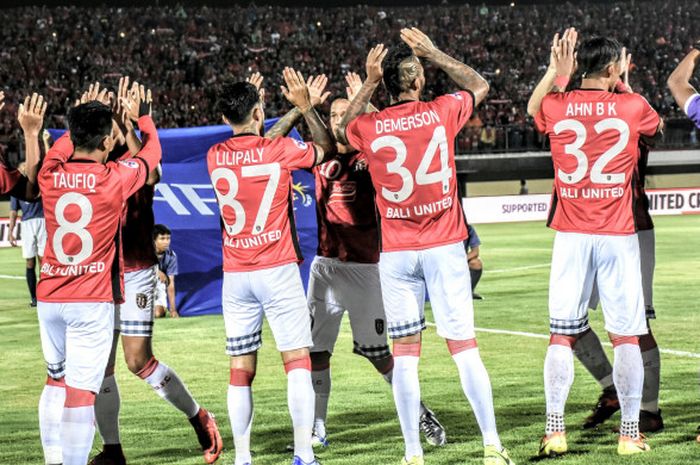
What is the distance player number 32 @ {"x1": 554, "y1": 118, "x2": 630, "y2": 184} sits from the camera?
259 inches

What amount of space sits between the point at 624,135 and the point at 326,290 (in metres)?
2.34

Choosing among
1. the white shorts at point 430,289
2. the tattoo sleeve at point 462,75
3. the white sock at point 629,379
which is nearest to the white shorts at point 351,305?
the white shorts at point 430,289

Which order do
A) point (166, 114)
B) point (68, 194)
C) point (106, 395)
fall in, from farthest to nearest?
point (166, 114), point (106, 395), point (68, 194)

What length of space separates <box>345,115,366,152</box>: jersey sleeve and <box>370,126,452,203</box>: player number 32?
0.12 meters

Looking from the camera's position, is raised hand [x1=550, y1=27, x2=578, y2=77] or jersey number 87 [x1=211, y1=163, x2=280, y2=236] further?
raised hand [x1=550, y1=27, x2=578, y2=77]

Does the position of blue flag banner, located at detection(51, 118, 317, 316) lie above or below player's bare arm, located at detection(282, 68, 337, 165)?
below

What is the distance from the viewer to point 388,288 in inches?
260

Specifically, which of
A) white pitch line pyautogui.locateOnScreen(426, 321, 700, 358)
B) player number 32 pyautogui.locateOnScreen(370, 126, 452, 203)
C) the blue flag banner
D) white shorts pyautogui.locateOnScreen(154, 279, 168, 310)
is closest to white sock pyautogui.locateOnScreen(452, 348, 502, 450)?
player number 32 pyautogui.locateOnScreen(370, 126, 452, 203)

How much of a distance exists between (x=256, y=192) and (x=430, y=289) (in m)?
1.22

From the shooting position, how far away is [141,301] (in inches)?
278

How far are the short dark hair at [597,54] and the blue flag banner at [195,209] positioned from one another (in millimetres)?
8042

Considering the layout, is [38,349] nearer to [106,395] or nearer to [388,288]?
[106,395]

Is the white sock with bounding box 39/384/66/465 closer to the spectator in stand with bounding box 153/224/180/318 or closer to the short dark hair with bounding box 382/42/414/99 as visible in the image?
the short dark hair with bounding box 382/42/414/99

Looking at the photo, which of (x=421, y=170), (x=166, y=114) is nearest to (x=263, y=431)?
(x=421, y=170)
